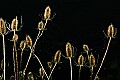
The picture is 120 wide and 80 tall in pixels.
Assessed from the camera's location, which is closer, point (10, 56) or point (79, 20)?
point (10, 56)

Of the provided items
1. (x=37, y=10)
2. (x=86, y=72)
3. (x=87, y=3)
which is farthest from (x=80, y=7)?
(x=86, y=72)

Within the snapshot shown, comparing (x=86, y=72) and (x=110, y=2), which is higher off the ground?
(x=110, y=2)

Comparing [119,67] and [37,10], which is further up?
[37,10]

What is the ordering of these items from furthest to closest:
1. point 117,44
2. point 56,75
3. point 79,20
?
point 79,20 → point 117,44 → point 56,75

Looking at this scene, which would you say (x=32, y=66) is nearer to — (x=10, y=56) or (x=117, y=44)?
(x=10, y=56)

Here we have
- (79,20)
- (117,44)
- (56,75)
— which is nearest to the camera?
(56,75)

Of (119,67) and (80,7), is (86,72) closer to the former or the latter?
(119,67)
